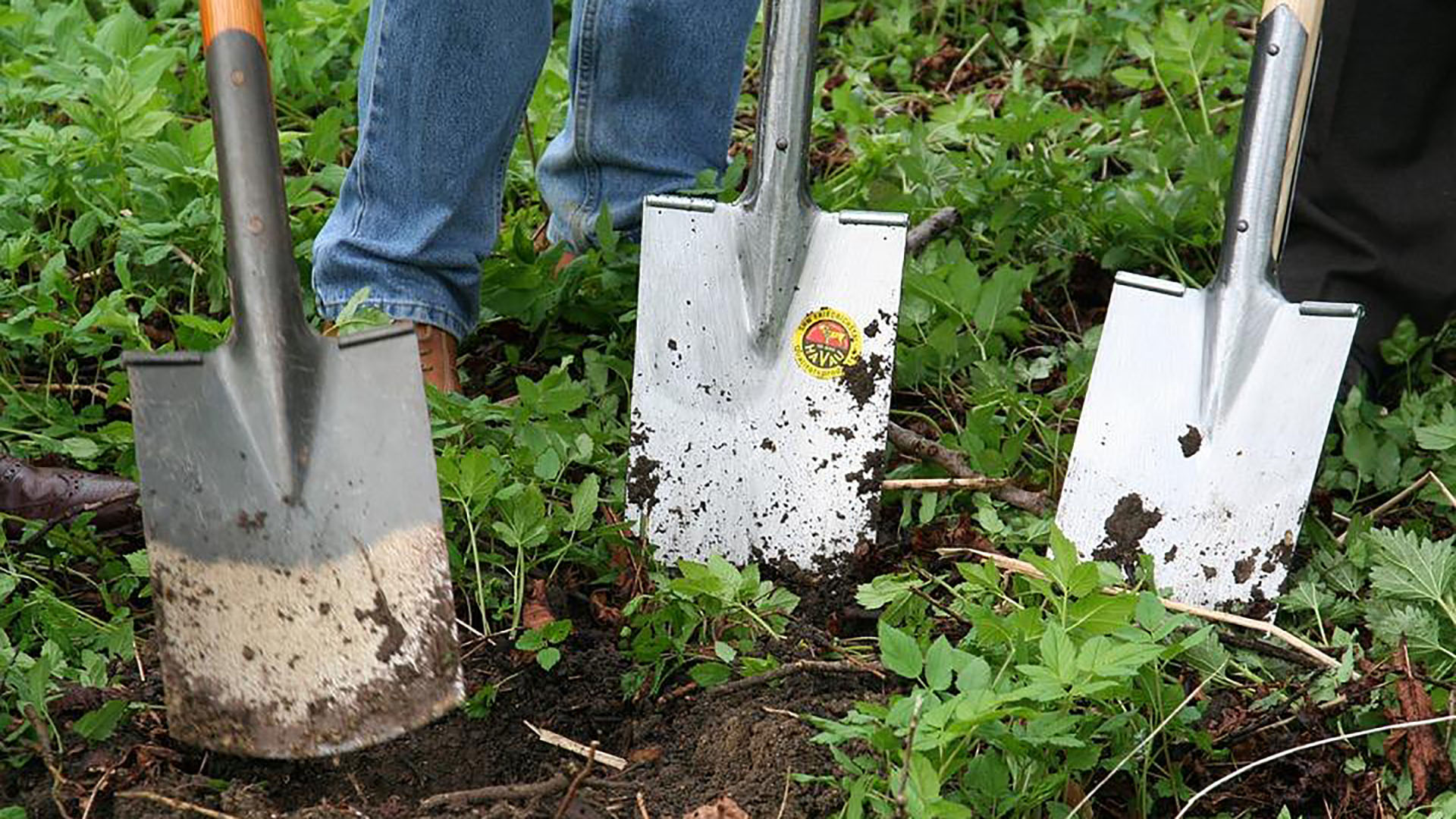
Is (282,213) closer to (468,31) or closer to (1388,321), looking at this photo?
(468,31)

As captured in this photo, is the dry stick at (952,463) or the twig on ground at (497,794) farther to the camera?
the dry stick at (952,463)

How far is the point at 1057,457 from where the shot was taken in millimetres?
2113

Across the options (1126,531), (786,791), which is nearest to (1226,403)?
(1126,531)

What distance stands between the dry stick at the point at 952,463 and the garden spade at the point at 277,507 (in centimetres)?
78

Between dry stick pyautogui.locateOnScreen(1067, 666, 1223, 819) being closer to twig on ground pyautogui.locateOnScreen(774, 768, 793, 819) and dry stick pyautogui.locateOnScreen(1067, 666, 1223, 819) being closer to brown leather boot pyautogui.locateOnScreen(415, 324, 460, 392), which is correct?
twig on ground pyautogui.locateOnScreen(774, 768, 793, 819)

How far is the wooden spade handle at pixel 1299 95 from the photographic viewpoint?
74.7 inches

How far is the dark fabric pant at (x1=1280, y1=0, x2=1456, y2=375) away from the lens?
7.44 feet

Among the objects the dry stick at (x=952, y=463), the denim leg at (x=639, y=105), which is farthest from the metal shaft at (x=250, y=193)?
the dry stick at (x=952, y=463)

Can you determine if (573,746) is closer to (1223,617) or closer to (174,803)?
(174,803)

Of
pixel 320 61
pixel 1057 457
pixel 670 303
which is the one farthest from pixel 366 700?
pixel 320 61

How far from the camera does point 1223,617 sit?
1.80 m

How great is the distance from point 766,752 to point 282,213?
723 mm

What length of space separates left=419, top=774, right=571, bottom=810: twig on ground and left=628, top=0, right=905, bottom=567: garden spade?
0.50 m

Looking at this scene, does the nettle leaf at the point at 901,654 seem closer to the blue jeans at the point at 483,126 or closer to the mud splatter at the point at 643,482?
the mud splatter at the point at 643,482
